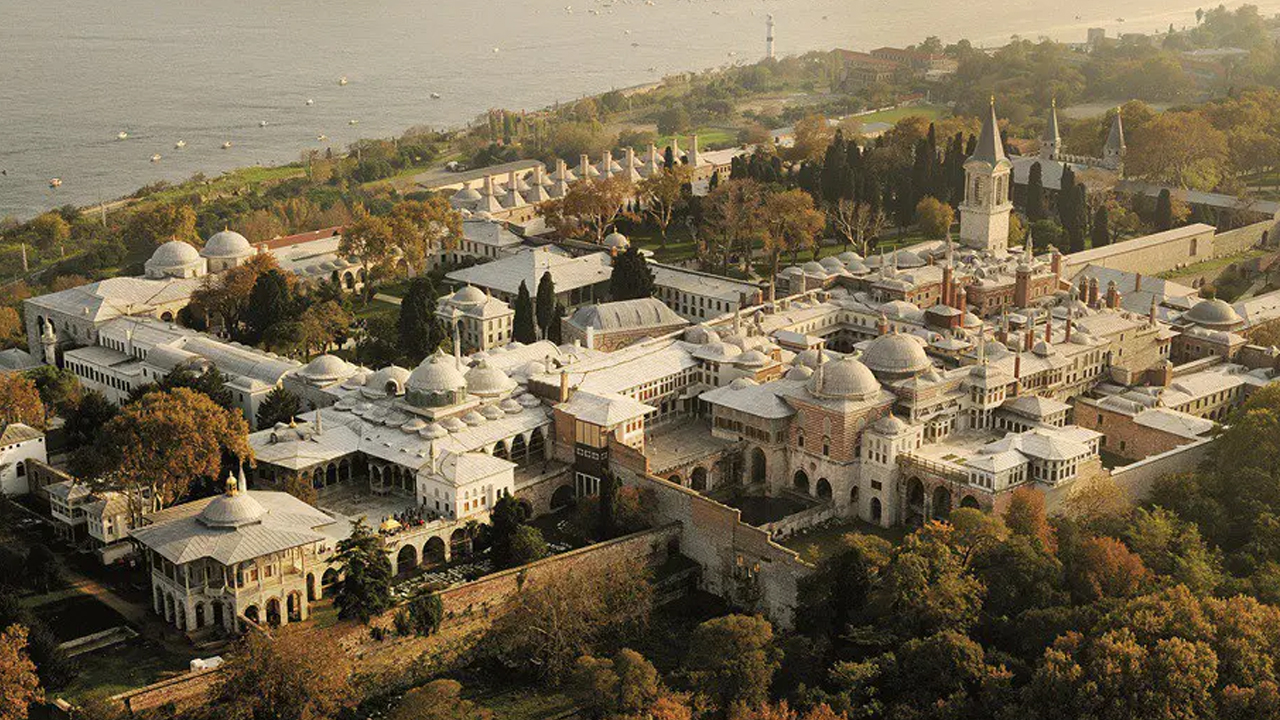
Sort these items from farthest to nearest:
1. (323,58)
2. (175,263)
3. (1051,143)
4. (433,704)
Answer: (323,58), (1051,143), (175,263), (433,704)

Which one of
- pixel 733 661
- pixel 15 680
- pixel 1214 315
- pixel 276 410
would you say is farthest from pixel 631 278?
pixel 15 680

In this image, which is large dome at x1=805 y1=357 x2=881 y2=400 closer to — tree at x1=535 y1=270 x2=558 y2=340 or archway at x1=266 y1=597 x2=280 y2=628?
tree at x1=535 y1=270 x2=558 y2=340

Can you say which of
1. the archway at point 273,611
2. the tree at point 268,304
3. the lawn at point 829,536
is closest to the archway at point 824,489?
the lawn at point 829,536

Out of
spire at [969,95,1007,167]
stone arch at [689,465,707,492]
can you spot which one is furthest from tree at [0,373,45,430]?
spire at [969,95,1007,167]

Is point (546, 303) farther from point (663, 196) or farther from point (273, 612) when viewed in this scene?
point (273, 612)

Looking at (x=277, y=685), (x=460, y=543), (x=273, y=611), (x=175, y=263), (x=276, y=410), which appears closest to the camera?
(x=277, y=685)

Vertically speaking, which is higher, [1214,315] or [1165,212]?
[1165,212]

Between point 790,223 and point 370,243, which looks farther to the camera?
point 790,223

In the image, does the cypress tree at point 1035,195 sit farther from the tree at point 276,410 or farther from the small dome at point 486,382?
the tree at point 276,410
